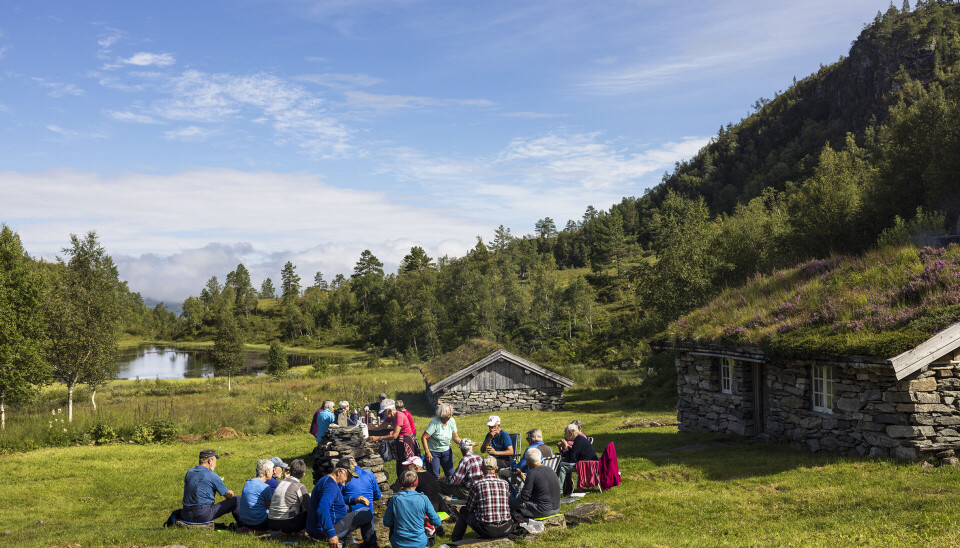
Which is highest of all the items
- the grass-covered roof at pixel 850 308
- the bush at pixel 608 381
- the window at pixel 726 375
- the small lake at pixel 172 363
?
the grass-covered roof at pixel 850 308

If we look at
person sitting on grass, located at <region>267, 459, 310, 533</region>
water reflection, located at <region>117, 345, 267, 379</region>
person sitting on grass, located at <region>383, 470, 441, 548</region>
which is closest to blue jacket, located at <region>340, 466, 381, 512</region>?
person sitting on grass, located at <region>267, 459, 310, 533</region>

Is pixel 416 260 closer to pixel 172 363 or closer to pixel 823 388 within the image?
pixel 172 363

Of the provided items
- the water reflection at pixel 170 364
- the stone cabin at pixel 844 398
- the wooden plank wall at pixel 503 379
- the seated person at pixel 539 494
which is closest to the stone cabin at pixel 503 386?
the wooden plank wall at pixel 503 379

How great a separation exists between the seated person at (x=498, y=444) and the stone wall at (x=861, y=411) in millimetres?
6951

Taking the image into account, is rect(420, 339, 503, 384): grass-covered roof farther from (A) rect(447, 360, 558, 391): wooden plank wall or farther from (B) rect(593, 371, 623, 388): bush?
(B) rect(593, 371, 623, 388): bush

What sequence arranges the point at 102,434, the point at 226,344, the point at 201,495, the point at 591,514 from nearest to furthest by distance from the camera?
the point at 591,514 → the point at 201,495 → the point at 102,434 → the point at 226,344

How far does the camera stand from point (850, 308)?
12.9 meters

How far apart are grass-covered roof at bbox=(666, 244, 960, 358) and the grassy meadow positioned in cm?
235

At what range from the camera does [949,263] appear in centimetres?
1266

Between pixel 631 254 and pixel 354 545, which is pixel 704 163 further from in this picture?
pixel 354 545

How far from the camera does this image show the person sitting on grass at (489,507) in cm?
823

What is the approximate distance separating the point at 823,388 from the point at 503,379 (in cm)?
1592

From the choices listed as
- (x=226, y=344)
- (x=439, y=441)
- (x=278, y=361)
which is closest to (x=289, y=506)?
(x=439, y=441)

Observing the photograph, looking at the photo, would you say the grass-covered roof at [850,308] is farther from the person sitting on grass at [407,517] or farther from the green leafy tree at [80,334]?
the green leafy tree at [80,334]
